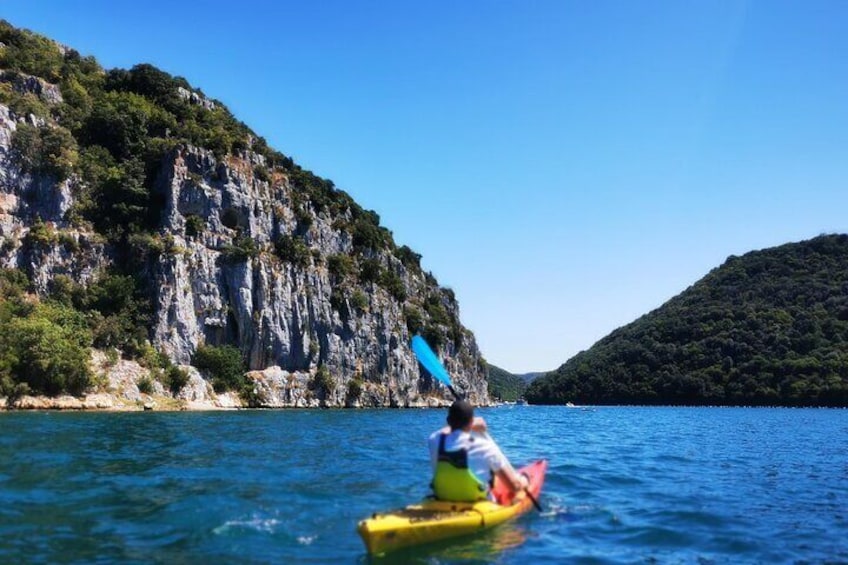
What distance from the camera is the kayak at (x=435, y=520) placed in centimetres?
898

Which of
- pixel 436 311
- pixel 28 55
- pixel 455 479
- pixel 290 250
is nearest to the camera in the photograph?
pixel 455 479

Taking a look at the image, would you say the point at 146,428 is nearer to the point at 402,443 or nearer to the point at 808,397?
the point at 402,443

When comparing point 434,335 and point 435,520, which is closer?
point 435,520

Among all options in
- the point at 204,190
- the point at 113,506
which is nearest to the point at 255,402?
the point at 204,190

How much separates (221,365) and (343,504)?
54318 mm

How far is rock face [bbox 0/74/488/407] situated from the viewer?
2333 inches

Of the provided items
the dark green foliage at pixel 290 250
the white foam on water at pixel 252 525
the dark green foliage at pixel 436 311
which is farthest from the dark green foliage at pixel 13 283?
the dark green foliage at pixel 436 311

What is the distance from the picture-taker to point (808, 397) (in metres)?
99.8

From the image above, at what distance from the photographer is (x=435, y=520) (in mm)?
9680

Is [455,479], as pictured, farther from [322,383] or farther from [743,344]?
[743,344]

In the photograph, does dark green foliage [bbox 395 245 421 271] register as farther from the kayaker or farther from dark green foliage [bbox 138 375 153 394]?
the kayaker

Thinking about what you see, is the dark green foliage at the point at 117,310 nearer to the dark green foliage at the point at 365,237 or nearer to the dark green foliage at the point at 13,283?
the dark green foliage at the point at 13,283

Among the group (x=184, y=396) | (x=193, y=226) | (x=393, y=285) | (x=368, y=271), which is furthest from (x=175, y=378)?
(x=393, y=285)

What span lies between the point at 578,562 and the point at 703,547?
252 centimetres
